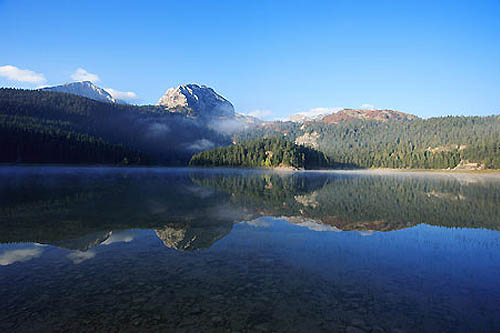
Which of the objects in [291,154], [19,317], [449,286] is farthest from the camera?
[291,154]

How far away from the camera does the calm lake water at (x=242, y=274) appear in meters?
7.93

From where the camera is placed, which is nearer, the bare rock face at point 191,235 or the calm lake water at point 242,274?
the calm lake water at point 242,274

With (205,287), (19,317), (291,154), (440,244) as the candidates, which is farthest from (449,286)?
(291,154)

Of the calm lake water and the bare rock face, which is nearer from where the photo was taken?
the calm lake water

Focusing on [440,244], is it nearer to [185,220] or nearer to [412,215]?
[412,215]

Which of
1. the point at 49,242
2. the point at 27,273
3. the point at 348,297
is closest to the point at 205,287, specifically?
the point at 348,297

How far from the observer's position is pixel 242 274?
36.9 feet

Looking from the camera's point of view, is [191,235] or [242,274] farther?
[191,235]

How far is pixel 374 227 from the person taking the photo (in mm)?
A: 20719

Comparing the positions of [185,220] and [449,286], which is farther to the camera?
[185,220]

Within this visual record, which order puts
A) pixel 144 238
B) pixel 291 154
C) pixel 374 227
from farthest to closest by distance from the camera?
pixel 291 154 < pixel 374 227 < pixel 144 238

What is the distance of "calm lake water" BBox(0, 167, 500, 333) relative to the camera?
793cm

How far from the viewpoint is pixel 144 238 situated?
53.0ft

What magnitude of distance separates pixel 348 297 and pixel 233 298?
3882 mm
